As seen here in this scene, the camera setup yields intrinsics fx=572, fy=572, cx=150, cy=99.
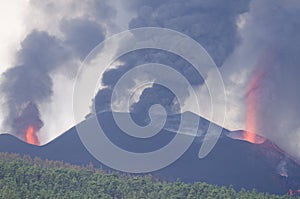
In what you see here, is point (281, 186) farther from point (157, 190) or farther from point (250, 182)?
point (157, 190)

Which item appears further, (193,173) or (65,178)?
(193,173)

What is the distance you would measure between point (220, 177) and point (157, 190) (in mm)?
101980

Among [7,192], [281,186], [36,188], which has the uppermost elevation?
[281,186]

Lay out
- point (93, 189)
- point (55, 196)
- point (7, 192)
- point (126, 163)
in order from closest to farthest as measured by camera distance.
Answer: point (7, 192) → point (55, 196) → point (93, 189) → point (126, 163)

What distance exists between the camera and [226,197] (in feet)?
309

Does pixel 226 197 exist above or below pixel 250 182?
below

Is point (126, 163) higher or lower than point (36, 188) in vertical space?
higher

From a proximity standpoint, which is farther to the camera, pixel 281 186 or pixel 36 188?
pixel 281 186

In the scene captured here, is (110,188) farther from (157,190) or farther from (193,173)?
(193,173)

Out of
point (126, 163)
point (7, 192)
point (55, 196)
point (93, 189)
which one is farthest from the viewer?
point (126, 163)

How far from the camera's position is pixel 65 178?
4018 inches

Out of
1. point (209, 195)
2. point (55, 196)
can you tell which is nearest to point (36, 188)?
point (55, 196)

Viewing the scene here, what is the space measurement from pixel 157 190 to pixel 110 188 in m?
8.17

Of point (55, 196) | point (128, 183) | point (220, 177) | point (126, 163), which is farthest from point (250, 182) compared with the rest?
point (55, 196)
